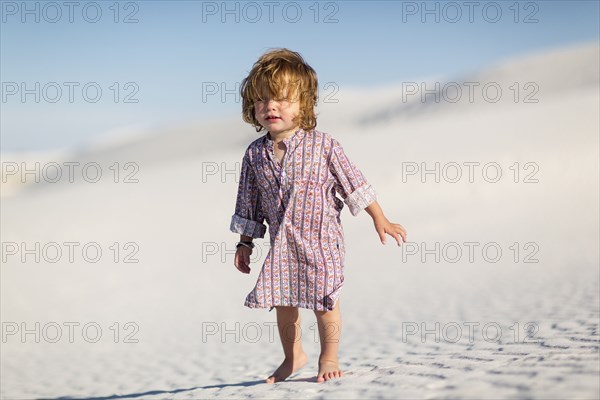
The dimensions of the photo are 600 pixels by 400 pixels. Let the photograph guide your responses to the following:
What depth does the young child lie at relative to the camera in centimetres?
339

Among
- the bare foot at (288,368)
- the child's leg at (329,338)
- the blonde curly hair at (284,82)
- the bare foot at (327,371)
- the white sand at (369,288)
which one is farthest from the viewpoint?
the white sand at (369,288)

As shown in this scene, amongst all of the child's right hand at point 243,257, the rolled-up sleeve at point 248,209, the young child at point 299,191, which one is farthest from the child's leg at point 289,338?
the rolled-up sleeve at point 248,209

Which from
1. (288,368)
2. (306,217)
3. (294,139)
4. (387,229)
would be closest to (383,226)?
(387,229)

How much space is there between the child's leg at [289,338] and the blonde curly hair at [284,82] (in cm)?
95

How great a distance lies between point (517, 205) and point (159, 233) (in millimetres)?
7088

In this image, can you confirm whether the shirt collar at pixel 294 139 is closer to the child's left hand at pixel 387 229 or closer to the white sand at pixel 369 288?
the child's left hand at pixel 387 229

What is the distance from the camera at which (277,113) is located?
3375mm

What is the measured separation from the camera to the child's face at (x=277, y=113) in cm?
337

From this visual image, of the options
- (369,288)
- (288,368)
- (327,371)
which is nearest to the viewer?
(327,371)

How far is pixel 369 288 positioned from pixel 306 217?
20.8ft

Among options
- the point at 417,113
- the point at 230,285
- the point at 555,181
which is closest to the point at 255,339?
the point at 230,285

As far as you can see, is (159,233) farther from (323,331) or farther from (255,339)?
(323,331)

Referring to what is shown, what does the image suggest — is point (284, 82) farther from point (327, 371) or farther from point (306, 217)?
point (327, 371)

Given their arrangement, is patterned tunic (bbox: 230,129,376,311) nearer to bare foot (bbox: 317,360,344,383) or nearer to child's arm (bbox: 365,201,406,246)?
child's arm (bbox: 365,201,406,246)
